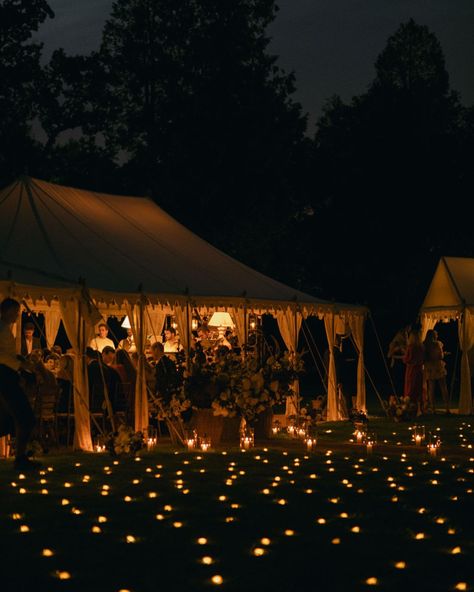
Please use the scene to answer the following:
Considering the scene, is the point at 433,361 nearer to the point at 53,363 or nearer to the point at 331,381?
the point at 331,381

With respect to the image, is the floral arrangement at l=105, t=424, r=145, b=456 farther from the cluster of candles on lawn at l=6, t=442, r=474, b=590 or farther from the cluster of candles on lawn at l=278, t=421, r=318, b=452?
the cluster of candles on lawn at l=278, t=421, r=318, b=452

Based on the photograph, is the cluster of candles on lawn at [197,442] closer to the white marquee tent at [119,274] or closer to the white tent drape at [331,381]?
→ the white marquee tent at [119,274]

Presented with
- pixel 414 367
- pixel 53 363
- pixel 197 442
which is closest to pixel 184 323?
pixel 53 363

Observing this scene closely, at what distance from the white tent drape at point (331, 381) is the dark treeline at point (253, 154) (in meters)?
14.8

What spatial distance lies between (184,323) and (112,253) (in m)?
1.36

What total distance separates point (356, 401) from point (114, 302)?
6437 millimetres

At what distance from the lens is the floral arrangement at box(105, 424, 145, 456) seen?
1096cm

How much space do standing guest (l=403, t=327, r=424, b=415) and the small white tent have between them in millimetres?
1131

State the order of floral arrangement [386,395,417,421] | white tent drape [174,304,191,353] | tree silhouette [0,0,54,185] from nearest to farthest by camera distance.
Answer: white tent drape [174,304,191,353] < floral arrangement [386,395,417,421] < tree silhouette [0,0,54,185]

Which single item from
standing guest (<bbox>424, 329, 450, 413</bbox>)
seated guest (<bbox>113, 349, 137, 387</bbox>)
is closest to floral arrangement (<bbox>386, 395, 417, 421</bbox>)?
standing guest (<bbox>424, 329, 450, 413</bbox>)

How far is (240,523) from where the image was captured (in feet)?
23.2

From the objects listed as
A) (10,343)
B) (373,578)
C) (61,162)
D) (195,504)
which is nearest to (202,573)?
(373,578)

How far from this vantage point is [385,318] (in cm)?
2955

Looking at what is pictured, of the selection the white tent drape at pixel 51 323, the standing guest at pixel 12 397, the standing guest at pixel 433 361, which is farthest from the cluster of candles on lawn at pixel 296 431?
the white tent drape at pixel 51 323
